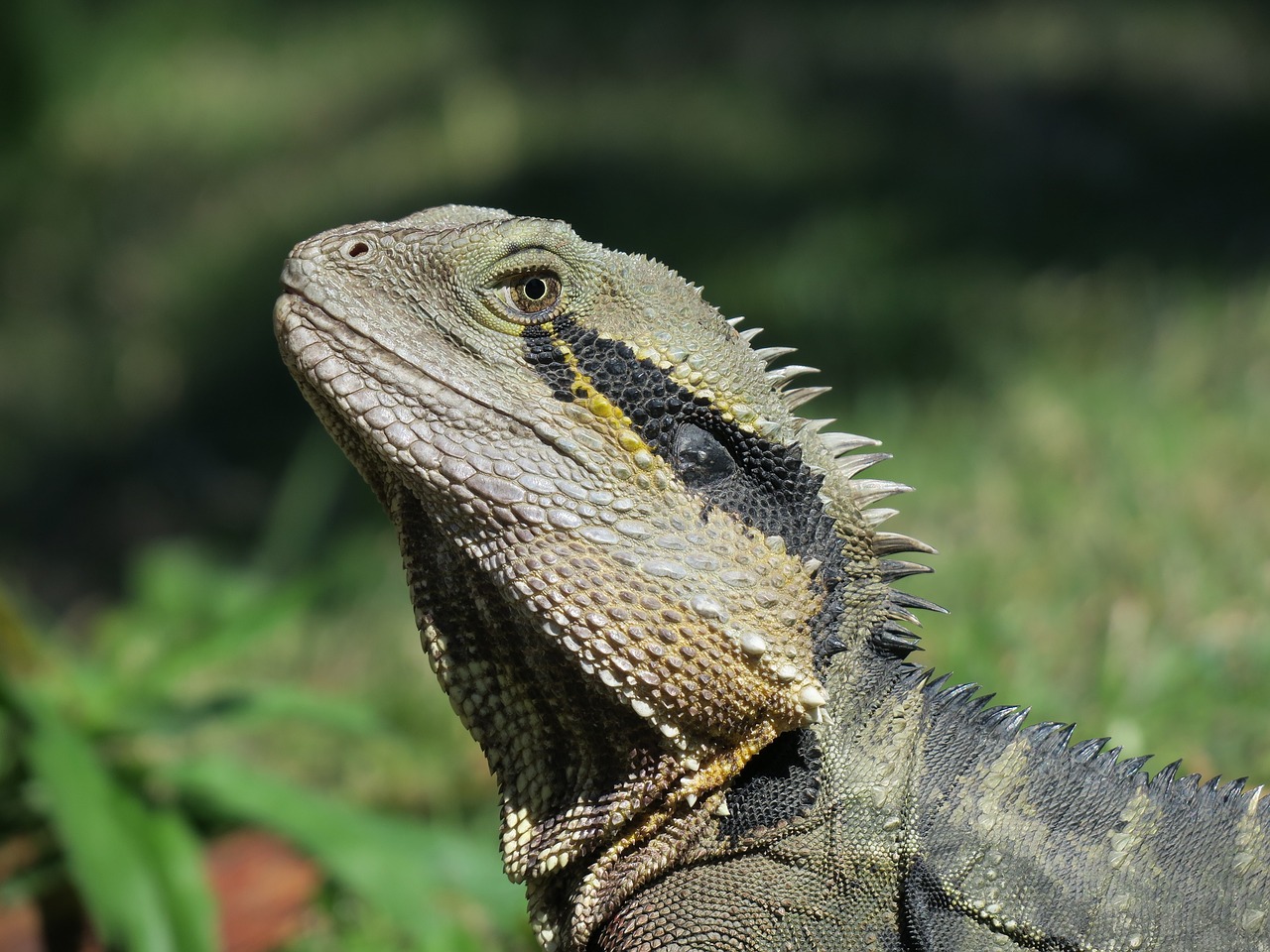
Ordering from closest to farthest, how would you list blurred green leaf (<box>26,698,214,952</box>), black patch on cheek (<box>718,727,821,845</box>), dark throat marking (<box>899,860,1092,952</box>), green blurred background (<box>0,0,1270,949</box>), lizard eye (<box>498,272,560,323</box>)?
dark throat marking (<box>899,860,1092,952</box>) < black patch on cheek (<box>718,727,821,845</box>) < lizard eye (<box>498,272,560,323</box>) < blurred green leaf (<box>26,698,214,952</box>) < green blurred background (<box>0,0,1270,949</box>)

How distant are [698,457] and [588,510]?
24cm

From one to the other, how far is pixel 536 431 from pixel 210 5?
11915 millimetres

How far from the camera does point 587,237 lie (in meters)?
8.49

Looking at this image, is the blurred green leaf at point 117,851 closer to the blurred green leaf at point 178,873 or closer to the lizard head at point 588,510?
the blurred green leaf at point 178,873

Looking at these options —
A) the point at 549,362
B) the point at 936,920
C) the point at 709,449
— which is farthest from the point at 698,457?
the point at 936,920

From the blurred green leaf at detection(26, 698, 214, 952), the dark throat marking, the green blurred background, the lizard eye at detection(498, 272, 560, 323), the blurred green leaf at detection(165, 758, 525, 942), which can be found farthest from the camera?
the green blurred background

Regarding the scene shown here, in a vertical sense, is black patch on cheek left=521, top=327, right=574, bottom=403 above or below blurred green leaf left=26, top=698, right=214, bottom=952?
above

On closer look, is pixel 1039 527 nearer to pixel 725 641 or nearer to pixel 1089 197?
pixel 725 641

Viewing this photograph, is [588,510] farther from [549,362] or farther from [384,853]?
[384,853]

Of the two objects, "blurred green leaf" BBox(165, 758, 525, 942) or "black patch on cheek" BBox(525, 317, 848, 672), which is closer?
"black patch on cheek" BBox(525, 317, 848, 672)

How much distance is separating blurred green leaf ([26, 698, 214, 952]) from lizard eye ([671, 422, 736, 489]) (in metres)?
2.48

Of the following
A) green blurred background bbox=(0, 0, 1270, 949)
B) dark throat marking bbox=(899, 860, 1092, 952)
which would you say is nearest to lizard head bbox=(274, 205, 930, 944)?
dark throat marking bbox=(899, 860, 1092, 952)

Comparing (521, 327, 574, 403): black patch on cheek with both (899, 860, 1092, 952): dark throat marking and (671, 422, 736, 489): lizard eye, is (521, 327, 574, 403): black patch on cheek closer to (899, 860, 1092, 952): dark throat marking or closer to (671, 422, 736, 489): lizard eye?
(671, 422, 736, 489): lizard eye

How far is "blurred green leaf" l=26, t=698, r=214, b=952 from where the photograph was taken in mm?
4086
